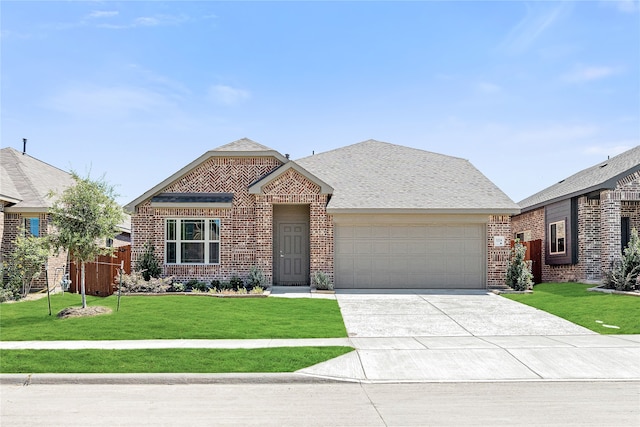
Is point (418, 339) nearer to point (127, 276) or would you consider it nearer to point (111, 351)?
point (111, 351)

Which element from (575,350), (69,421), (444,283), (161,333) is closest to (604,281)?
(444,283)

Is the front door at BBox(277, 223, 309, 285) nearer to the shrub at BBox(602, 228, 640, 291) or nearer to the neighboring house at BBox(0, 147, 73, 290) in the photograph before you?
the neighboring house at BBox(0, 147, 73, 290)

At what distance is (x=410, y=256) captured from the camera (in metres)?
21.4

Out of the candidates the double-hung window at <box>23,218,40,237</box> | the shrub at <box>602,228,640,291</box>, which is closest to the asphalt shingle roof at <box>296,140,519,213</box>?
the shrub at <box>602,228,640,291</box>

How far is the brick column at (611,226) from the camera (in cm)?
2148

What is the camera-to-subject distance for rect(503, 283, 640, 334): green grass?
14531 mm

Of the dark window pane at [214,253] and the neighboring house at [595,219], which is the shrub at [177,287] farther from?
the neighboring house at [595,219]

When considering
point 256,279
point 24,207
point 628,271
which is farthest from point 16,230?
point 628,271

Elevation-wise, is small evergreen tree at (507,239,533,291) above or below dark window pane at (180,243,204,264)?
below

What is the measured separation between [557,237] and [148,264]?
1705cm

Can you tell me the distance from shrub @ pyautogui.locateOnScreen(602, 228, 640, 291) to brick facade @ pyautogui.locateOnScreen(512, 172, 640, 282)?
1554 mm

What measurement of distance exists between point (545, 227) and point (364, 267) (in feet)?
33.6

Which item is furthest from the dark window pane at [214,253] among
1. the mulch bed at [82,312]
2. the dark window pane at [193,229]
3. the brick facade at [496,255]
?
the brick facade at [496,255]

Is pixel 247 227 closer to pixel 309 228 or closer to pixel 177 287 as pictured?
pixel 309 228
